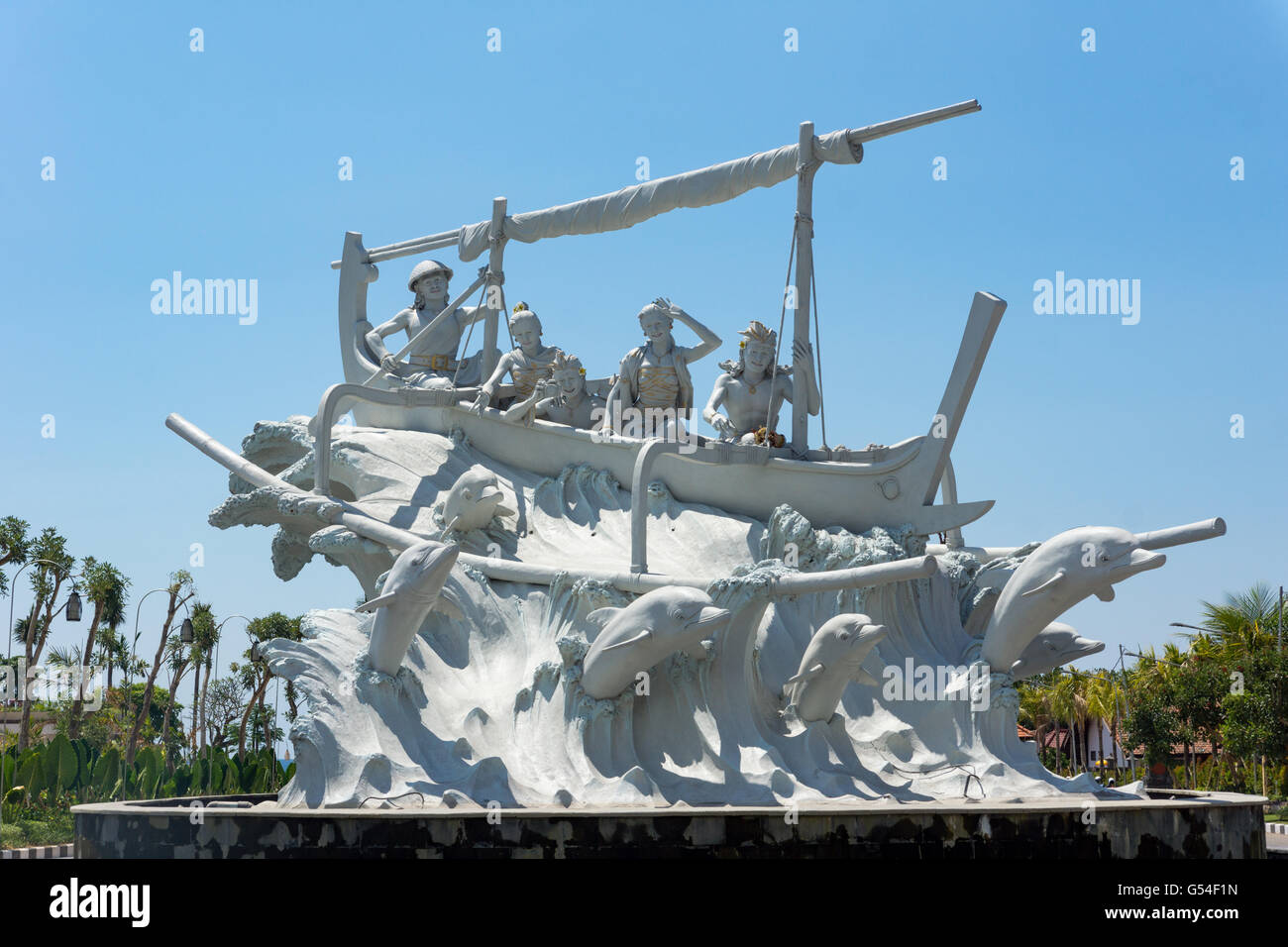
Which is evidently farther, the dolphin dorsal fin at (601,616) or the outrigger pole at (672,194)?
the outrigger pole at (672,194)

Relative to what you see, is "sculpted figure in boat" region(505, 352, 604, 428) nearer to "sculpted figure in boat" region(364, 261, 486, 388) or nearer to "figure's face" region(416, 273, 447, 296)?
"sculpted figure in boat" region(364, 261, 486, 388)

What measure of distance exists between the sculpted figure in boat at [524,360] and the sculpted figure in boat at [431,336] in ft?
2.55

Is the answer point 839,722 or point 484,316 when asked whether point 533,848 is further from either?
point 484,316

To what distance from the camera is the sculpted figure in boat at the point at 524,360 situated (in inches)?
752

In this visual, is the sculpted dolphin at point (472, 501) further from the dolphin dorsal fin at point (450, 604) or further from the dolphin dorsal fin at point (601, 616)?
the dolphin dorsal fin at point (601, 616)

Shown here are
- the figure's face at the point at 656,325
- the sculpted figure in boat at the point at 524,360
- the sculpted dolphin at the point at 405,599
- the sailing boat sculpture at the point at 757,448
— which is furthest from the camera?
the sculpted figure in boat at the point at 524,360

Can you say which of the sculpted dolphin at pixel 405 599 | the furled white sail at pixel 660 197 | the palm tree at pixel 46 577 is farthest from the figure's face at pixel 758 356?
the palm tree at pixel 46 577

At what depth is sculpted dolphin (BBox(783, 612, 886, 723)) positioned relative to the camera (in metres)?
14.5

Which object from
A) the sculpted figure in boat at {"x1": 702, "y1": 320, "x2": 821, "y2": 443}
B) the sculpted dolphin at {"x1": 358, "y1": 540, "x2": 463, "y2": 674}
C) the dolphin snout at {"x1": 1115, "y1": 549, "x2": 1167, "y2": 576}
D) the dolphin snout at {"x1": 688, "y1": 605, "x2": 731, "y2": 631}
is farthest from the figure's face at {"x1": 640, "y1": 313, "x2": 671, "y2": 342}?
the dolphin snout at {"x1": 1115, "y1": 549, "x2": 1167, "y2": 576}

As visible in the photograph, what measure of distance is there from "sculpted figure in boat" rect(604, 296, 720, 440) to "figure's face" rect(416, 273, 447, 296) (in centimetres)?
392

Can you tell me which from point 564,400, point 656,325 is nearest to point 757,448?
point 656,325
